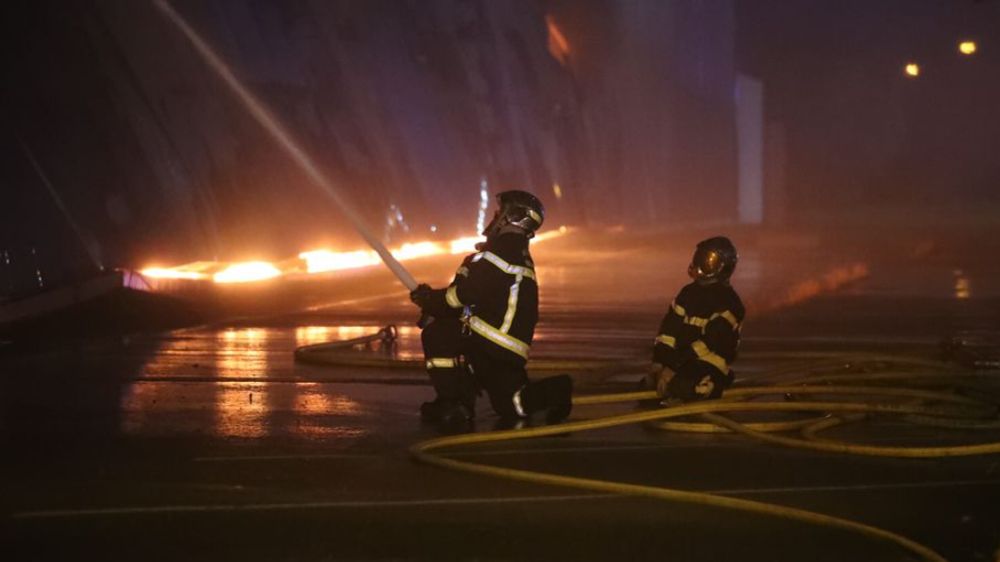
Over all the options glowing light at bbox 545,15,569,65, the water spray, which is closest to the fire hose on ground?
the water spray

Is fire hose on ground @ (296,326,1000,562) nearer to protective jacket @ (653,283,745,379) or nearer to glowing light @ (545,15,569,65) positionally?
protective jacket @ (653,283,745,379)

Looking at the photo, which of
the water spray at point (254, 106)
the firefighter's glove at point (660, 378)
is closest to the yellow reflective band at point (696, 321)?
the firefighter's glove at point (660, 378)

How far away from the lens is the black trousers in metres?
7.89

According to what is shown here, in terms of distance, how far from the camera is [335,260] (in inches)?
818

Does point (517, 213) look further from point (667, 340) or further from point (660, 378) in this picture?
point (660, 378)

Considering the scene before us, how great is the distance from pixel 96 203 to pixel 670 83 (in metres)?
35.5

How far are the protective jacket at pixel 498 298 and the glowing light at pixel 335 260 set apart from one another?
465 inches

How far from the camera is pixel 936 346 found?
12.1 m

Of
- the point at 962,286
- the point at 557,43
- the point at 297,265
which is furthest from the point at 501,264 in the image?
the point at 557,43

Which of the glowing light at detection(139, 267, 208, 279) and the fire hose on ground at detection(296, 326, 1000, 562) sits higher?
the glowing light at detection(139, 267, 208, 279)

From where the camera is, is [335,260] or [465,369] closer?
[465,369]

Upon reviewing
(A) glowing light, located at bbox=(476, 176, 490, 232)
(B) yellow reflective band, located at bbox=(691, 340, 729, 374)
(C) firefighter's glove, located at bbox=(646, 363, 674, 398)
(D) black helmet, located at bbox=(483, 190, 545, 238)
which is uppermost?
(A) glowing light, located at bbox=(476, 176, 490, 232)

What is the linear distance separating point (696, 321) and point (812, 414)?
82 centimetres

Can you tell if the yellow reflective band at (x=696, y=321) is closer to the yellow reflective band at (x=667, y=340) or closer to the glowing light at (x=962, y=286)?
the yellow reflective band at (x=667, y=340)
